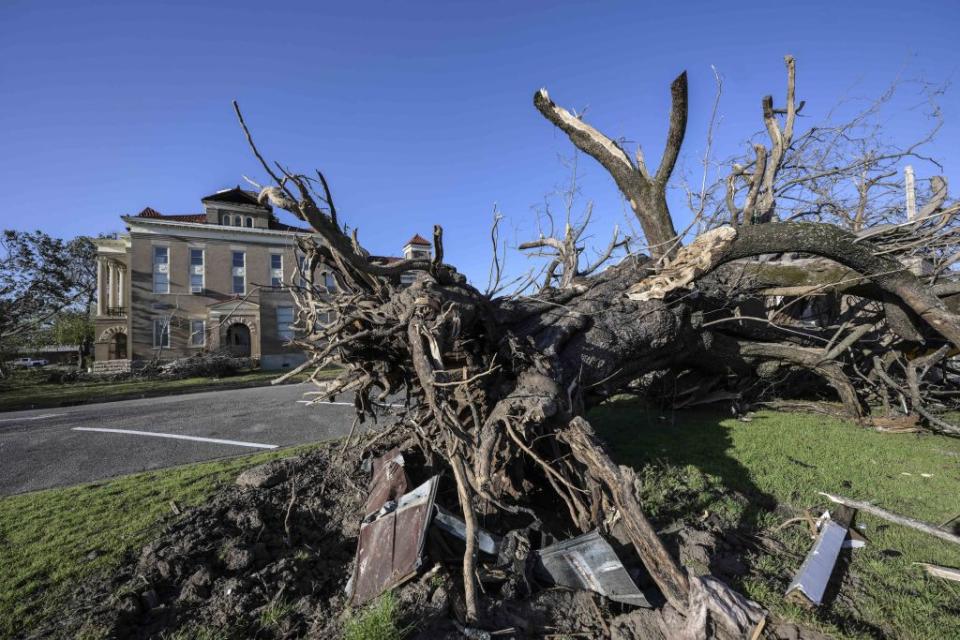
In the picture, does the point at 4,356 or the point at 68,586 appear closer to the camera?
the point at 68,586

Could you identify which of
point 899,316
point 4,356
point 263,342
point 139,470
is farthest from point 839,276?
point 4,356

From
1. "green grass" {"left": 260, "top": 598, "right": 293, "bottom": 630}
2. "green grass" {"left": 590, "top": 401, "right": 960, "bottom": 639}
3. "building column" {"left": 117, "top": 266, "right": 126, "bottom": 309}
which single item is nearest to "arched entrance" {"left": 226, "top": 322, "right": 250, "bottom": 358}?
Answer: "building column" {"left": 117, "top": 266, "right": 126, "bottom": 309}

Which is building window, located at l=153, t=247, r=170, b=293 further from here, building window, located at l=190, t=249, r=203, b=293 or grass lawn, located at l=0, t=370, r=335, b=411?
grass lawn, located at l=0, t=370, r=335, b=411

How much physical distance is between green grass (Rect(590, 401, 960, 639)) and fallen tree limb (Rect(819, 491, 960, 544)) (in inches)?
2.0

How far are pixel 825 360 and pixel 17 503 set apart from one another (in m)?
9.71

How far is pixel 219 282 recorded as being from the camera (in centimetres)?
2531

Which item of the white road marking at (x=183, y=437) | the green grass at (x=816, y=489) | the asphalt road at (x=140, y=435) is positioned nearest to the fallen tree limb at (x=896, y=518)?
the green grass at (x=816, y=489)

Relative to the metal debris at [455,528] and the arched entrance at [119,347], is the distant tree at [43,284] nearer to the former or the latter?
the arched entrance at [119,347]

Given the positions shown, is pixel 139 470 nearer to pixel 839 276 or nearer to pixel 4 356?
pixel 839 276

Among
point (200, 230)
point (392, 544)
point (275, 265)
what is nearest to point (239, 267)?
point (275, 265)

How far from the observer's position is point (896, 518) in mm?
3023

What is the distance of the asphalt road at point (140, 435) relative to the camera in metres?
5.11

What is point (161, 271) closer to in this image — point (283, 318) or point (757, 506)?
point (283, 318)

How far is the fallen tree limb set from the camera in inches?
109
